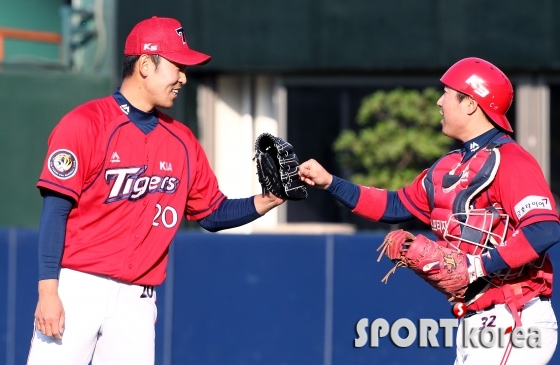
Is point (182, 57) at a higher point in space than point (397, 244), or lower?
higher

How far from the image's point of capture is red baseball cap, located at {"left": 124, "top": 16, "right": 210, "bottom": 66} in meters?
4.05

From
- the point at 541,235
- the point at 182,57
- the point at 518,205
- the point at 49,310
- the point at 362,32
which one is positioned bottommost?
the point at 49,310

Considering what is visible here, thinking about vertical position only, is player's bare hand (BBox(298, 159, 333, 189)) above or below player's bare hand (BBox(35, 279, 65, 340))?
above

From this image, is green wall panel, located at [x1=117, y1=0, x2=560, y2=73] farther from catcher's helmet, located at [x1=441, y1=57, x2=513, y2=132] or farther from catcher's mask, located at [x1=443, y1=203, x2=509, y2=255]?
catcher's mask, located at [x1=443, y1=203, x2=509, y2=255]

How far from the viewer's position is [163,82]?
4078mm

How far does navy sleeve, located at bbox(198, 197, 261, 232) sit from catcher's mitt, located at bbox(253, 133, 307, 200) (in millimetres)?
112

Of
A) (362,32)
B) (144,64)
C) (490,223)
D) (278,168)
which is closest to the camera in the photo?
(490,223)

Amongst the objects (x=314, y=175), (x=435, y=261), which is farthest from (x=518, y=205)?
(x=314, y=175)

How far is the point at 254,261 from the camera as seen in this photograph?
6488 mm

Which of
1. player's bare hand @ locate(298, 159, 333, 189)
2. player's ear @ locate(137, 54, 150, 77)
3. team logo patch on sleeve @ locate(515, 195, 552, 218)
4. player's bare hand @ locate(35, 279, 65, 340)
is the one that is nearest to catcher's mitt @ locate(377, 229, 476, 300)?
team logo patch on sleeve @ locate(515, 195, 552, 218)

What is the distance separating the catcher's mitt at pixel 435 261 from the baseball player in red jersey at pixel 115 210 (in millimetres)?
1009

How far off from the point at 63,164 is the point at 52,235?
0.96 feet

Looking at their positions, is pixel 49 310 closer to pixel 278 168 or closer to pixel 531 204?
pixel 278 168

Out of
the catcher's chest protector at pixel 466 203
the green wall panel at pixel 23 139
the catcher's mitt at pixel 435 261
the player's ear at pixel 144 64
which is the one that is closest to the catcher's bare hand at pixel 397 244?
the catcher's mitt at pixel 435 261
